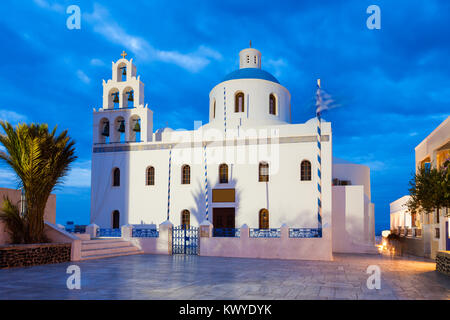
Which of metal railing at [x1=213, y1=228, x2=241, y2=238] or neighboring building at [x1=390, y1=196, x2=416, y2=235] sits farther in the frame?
neighboring building at [x1=390, y1=196, x2=416, y2=235]

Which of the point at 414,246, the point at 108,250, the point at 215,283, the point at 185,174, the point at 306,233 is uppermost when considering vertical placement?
the point at 185,174

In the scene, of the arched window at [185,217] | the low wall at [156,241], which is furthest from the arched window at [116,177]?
the low wall at [156,241]

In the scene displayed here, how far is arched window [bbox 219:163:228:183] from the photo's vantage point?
776 inches

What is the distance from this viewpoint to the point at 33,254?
1084 cm

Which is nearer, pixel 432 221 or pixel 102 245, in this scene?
pixel 102 245

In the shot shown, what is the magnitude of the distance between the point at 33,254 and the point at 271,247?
832 centimetres

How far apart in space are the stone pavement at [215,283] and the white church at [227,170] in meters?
5.57

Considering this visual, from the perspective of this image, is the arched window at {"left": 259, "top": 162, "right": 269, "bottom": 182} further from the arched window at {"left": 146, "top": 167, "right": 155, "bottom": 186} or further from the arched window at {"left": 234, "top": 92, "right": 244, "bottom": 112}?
the arched window at {"left": 146, "top": 167, "right": 155, "bottom": 186}

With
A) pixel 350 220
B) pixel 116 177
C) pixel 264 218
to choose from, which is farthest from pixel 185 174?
pixel 350 220

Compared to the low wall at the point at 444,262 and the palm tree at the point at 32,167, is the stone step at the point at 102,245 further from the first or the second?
the low wall at the point at 444,262

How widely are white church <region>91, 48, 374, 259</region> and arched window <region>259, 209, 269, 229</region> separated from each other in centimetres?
5

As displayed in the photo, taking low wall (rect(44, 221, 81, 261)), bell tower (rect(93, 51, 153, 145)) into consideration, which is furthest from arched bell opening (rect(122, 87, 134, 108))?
low wall (rect(44, 221, 81, 261))

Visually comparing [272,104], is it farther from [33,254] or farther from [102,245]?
[33,254]
